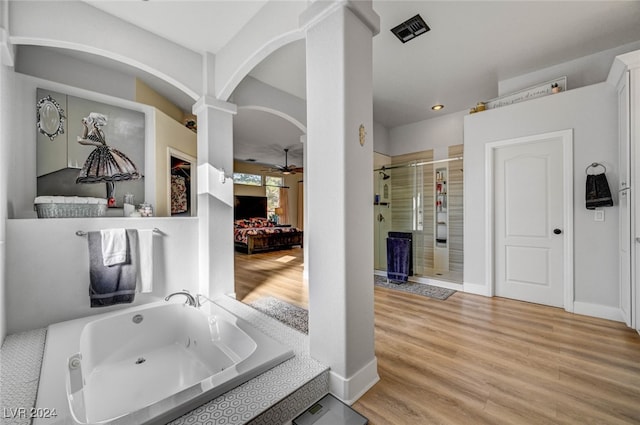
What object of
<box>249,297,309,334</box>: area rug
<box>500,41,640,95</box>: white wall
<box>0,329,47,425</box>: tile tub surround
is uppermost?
<box>500,41,640,95</box>: white wall

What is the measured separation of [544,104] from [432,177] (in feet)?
5.85

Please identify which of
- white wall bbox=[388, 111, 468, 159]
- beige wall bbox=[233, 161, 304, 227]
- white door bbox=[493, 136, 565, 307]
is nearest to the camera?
white door bbox=[493, 136, 565, 307]

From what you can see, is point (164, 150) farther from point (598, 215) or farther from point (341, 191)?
point (598, 215)

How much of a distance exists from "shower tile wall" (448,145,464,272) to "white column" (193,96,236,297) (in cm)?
361

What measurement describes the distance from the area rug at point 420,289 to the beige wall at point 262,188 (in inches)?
243

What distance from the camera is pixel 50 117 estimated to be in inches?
102

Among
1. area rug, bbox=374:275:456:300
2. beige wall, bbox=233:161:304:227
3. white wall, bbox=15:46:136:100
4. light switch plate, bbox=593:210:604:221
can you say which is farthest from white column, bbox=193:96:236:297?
beige wall, bbox=233:161:304:227

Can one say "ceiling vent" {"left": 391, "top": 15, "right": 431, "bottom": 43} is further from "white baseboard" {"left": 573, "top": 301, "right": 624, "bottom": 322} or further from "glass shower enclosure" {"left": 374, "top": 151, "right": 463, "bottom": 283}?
"white baseboard" {"left": 573, "top": 301, "right": 624, "bottom": 322}

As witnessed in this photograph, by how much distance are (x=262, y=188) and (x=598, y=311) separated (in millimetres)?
8645

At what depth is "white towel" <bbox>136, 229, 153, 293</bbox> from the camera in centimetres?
268

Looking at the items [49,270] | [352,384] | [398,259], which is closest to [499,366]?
[352,384]

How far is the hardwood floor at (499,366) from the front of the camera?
1547 mm

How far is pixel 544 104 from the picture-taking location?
3.15 m

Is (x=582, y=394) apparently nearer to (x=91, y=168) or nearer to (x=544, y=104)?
(x=544, y=104)
